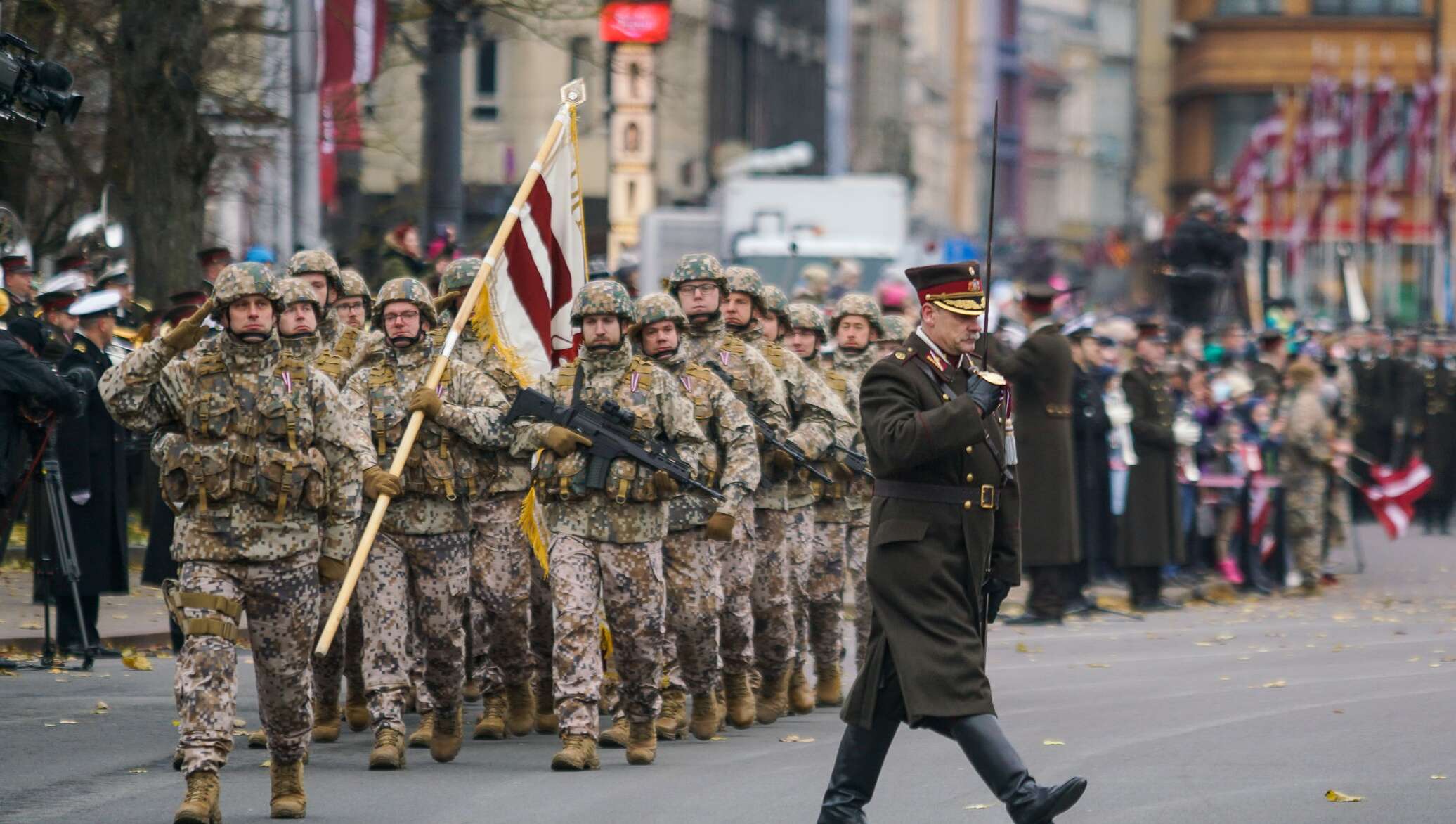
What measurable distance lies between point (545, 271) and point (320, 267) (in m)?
1.10

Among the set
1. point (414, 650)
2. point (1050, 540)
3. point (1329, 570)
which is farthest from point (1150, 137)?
point (414, 650)

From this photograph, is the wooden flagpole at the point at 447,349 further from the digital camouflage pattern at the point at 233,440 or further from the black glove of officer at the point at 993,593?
the black glove of officer at the point at 993,593

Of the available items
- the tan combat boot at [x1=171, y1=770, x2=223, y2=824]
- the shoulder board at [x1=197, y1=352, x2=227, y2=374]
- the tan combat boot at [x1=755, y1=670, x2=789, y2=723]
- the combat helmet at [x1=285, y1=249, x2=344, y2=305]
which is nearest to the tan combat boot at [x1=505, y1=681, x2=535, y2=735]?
the tan combat boot at [x1=755, y1=670, x2=789, y2=723]

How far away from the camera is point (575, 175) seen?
12398 millimetres

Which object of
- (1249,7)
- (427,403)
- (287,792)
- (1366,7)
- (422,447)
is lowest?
(287,792)

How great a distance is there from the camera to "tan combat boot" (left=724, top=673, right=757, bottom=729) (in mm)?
11969

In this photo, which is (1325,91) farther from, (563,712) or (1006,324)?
(563,712)

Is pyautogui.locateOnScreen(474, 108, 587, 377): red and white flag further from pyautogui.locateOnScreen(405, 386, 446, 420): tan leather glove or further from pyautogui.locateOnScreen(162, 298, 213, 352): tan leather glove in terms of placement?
pyautogui.locateOnScreen(162, 298, 213, 352): tan leather glove

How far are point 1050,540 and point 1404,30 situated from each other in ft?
187

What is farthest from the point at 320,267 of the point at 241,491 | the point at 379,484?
the point at 241,491

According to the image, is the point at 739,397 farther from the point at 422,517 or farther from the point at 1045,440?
the point at 1045,440

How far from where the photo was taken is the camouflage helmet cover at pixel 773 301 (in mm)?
13127

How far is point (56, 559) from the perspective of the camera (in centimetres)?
1331

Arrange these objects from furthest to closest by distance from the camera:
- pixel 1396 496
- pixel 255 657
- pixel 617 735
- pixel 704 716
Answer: pixel 1396 496, pixel 704 716, pixel 617 735, pixel 255 657
